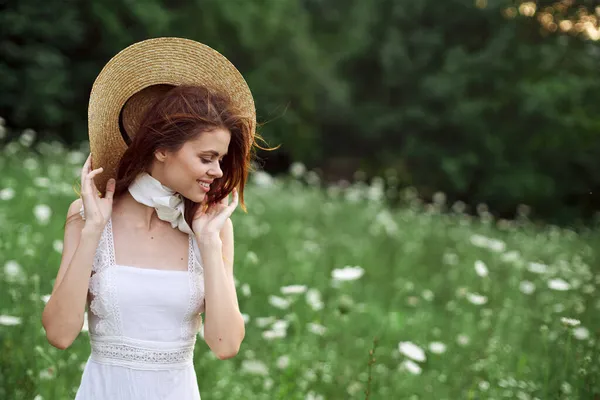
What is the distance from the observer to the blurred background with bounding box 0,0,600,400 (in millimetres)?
3568

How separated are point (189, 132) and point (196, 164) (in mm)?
86

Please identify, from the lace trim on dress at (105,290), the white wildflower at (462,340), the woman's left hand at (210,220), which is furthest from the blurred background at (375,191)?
the lace trim on dress at (105,290)

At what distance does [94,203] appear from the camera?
1.82m

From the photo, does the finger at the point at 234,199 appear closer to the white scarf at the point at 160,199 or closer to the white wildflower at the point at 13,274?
the white scarf at the point at 160,199

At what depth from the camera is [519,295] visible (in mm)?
5406

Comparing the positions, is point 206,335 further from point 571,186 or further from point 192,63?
point 571,186

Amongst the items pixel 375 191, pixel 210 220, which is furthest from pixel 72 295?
pixel 375 191

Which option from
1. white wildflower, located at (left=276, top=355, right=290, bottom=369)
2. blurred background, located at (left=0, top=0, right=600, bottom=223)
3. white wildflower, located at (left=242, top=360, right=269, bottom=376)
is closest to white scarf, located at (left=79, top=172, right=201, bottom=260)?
white wildflower, located at (left=242, top=360, right=269, bottom=376)

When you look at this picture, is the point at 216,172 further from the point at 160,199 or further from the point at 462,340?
the point at 462,340

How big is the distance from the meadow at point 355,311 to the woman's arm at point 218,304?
0.62 metres

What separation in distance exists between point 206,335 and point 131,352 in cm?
20

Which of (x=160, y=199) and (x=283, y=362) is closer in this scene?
(x=160, y=199)

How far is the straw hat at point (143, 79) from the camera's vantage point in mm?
1932

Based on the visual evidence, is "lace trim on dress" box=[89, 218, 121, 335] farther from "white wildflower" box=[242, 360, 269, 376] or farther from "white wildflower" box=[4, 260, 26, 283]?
"white wildflower" box=[4, 260, 26, 283]
